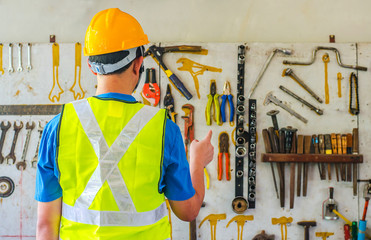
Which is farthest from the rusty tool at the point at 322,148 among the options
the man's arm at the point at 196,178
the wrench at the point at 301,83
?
the man's arm at the point at 196,178

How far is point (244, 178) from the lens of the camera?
256 centimetres

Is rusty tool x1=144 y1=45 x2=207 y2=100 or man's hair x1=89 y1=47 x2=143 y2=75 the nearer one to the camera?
man's hair x1=89 y1=47 x2=143 y2=75

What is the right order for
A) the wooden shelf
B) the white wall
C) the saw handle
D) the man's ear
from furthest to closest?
the white wall
the saw handle
the wooden shelf
the man's ear

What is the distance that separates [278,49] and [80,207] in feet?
6.79

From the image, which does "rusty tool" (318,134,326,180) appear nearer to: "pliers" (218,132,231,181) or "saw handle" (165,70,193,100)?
"pliers" (218,132,231,181)

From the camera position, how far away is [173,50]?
260cm

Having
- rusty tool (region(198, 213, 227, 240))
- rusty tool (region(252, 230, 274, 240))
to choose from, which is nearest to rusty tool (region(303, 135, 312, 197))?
rusty tool (region(252, 230, 274, 240))

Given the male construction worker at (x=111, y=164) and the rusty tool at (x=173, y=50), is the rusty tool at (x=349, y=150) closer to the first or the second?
the rusty tool at (x=173, y=50)

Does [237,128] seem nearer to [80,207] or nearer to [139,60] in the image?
[139,60]

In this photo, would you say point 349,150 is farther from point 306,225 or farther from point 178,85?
point 178,85

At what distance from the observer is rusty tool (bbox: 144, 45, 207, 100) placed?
8.43ft

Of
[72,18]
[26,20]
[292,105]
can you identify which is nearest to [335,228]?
[292,105]

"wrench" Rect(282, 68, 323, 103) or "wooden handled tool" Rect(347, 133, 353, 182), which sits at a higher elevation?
"wrench" Rect(282, 68, 323, 103)

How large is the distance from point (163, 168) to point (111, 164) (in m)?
0.17
